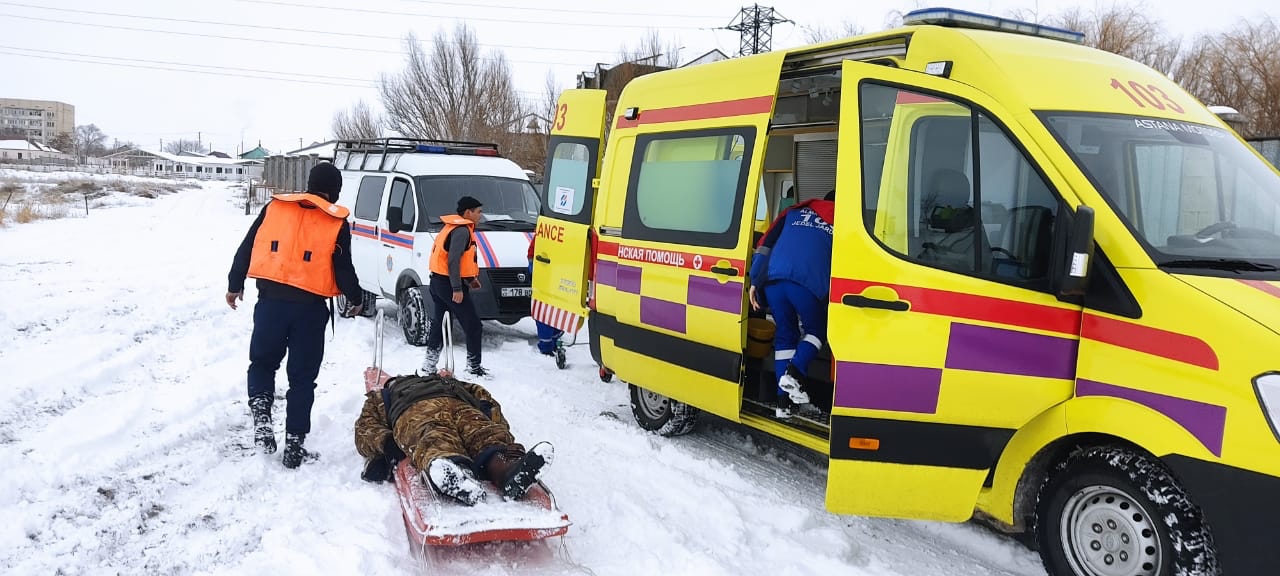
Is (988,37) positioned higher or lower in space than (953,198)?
higher

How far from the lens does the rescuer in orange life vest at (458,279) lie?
303 inches

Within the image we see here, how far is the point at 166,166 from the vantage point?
126 meters

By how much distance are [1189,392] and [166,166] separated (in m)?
143

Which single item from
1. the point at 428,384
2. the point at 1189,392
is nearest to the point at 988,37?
the point at 1189,392

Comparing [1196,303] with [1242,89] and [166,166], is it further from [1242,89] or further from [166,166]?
[166,166]

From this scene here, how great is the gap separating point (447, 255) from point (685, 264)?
3196 millimetres

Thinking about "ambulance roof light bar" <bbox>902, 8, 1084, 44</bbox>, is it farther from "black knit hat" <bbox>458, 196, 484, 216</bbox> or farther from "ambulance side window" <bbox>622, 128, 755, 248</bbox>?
"black knit hat" <bbox>458, 196, 484, 216</bbox>

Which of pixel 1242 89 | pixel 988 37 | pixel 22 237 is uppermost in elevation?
pixel 1242 89

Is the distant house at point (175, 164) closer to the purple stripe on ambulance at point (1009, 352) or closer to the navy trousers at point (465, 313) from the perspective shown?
the navy trousers at point (465, 313)

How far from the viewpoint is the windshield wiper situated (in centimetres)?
334

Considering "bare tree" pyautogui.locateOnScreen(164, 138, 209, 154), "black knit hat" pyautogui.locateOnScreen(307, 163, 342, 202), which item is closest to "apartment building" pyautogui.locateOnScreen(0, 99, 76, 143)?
"bare tree" pyautogui.locateOnScreen(164, 138, 209, 154)

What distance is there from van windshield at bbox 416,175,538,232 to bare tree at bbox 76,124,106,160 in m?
128

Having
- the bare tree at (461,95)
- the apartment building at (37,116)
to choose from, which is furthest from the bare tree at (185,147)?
the bare tree at (461,95)

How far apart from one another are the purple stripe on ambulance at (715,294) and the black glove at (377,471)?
2027 mm
